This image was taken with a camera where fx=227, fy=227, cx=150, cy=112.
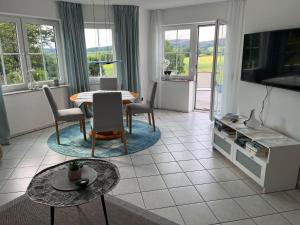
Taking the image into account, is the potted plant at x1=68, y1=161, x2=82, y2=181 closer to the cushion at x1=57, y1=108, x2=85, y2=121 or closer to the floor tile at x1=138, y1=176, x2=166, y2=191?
the floor tile at x1=138, y1=176, x2=166, y2=191

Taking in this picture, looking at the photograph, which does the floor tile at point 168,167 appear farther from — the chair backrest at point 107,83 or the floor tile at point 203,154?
the chair backrest at point 107,83

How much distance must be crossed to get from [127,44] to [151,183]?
3.48 metres

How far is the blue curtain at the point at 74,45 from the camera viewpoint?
4.50 m

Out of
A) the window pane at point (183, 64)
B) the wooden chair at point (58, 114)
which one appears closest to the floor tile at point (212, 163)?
the wooden chair at point (58, 114)

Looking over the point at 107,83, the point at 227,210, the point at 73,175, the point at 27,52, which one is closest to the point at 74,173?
the point at 73,175

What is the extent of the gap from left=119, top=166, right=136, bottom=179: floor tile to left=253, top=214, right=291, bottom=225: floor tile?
138cm

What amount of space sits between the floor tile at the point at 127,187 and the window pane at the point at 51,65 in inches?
125

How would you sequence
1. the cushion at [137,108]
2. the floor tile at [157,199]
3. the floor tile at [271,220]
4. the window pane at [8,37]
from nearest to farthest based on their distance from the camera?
the floor tile at [271,220]
the floor tile at [157,199]
the window pane at [8,37]
the cushion at [137,108]

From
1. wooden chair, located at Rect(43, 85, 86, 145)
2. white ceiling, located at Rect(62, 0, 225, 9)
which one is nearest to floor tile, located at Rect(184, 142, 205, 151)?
wooden chair, located at Rect(43, 85, 86, 145)

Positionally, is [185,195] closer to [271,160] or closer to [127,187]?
[127,187]

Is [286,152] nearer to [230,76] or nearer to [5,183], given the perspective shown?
[230,76]

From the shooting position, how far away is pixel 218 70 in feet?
14.7

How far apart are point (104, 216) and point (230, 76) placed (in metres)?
3.64

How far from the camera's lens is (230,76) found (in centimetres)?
457
